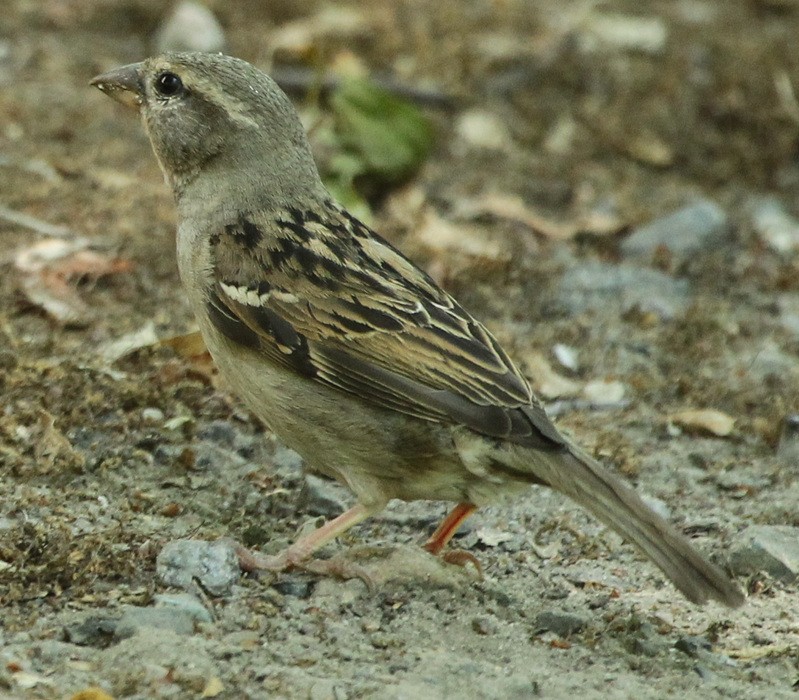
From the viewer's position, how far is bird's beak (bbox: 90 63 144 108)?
20.4 feet

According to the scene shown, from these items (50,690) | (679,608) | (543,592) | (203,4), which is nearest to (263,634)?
(50,690)

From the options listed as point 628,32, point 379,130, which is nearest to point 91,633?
point 379,130

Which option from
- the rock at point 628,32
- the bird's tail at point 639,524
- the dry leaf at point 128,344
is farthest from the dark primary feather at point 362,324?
the rock at point 628,32

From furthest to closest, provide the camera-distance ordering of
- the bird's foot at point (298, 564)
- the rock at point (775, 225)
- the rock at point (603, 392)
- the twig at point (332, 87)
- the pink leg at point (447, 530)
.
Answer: the twig at point (332, 87), the rock at point (775, 225), the rock at point (603, 392), the pink leg at point (447, 530), the bird's foot at point (298, 564)

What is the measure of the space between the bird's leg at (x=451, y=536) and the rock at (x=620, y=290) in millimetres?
2471

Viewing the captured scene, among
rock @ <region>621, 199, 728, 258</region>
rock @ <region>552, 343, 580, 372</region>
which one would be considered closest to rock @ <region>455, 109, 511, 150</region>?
rock @ <region>621, 199, 728, 258</region>

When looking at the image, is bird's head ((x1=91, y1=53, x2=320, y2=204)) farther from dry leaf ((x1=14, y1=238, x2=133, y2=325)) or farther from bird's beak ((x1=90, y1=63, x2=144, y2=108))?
dry leaf ((x1=14, y1=238, x2=133, y2=325))

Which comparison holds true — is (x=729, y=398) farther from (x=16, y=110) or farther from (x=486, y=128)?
(x=16, y=110)

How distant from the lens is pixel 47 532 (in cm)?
507

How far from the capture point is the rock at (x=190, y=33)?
951 cm

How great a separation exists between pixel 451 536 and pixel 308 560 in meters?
0.61

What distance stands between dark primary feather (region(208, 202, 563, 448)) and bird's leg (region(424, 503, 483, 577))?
1.86 feet

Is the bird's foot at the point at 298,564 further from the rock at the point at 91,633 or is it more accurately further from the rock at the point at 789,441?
the rock at the point at 789,441

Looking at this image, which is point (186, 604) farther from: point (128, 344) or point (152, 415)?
point (128, 344)
